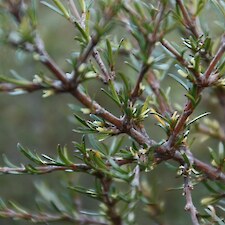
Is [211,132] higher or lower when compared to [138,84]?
lower

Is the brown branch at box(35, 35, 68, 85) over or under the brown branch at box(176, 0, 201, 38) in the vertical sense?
under

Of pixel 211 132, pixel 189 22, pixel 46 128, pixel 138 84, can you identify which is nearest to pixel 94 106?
pixel 138 84

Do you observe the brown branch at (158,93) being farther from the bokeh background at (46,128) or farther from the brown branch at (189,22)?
the bokeh background at (46,128)

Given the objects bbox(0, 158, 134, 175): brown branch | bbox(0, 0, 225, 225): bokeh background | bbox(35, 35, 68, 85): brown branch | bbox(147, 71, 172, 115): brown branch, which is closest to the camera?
bbox(35, 35, 68, 85): brown branch

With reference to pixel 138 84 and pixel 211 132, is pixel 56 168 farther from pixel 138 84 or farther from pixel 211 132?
pixel 211 132

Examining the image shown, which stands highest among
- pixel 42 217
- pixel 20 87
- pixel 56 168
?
pixel 20 87

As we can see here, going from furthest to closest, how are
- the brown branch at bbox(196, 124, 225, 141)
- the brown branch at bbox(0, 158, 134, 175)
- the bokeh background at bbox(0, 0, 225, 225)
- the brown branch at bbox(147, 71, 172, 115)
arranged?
the bokeh background at bbox(0, 0, 225, 225) → the brown branch at bbox(196, 124, 225, 141) → the brown branch at bbox(147, 71, 172, 115) → the brown branch at bbox(0, 158, 134, 175)

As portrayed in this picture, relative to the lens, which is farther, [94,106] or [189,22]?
[189,22]

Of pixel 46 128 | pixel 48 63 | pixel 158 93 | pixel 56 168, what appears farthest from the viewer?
pixel 46 128

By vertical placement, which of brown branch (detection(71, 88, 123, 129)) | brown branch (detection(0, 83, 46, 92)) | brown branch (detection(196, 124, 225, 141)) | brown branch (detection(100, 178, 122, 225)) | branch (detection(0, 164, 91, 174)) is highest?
brown branch (detection(0, 83, 46, 92))

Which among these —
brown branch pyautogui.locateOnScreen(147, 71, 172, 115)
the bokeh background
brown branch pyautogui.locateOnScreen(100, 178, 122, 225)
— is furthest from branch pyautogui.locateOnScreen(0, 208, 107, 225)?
the bokeh background

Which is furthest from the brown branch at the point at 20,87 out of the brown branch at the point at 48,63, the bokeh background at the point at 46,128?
the bokeh background at the point at 46,128

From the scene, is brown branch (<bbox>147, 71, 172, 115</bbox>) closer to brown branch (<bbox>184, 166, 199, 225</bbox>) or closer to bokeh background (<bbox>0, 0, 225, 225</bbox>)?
brown branch (<bbox>184, 166, 199, 225</bbox>)
